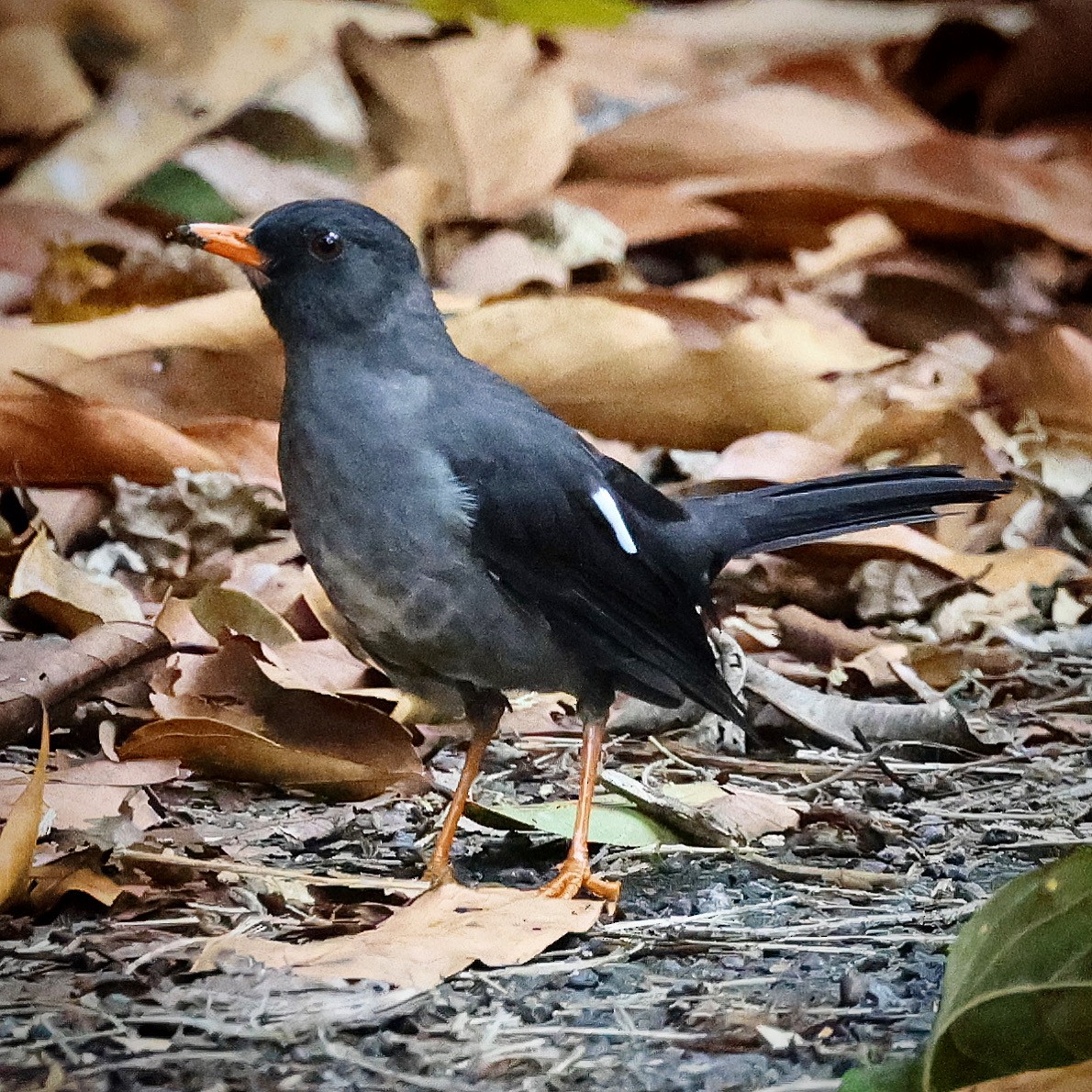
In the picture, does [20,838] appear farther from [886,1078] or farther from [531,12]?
[531,12]

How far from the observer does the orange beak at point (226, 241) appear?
288 cm

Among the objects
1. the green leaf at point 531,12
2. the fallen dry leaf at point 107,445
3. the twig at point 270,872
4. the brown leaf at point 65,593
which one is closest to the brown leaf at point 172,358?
the fallen dry leaf at point 107,445

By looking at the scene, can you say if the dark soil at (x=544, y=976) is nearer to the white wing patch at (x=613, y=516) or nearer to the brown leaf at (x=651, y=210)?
the white wing patch at (x=613, y=516)

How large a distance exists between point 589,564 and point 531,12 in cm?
520

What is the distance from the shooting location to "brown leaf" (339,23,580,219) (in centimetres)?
607

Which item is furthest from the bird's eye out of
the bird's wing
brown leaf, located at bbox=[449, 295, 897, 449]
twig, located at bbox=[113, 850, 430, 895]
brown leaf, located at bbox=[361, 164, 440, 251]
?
brown leaf, located at bbox=[361, 164, 440, 251]

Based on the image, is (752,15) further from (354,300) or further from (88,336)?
(354,300)

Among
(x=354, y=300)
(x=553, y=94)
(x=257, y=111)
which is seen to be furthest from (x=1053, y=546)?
(x=257, y=111)

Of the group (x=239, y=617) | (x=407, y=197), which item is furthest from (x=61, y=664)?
(x=407, y=197)

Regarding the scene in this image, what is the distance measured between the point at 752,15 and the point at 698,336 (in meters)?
3.97

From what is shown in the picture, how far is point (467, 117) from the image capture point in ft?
20.2

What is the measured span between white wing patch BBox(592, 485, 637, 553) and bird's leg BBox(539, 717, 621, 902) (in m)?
0.32

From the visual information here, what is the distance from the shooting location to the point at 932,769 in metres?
3.32

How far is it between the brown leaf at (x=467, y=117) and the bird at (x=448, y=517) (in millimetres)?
3161
